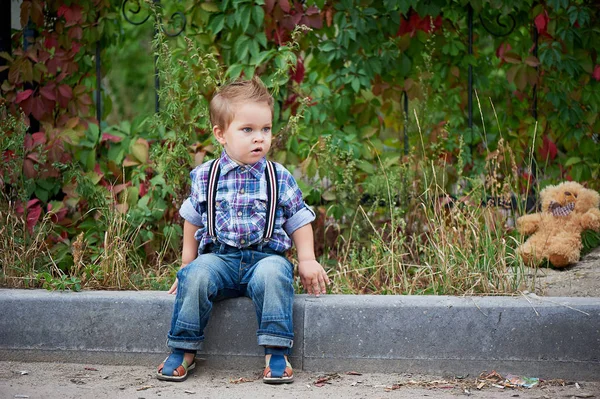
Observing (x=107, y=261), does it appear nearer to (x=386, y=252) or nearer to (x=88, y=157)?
(x=88, y=157)

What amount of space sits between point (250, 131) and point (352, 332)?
35.9 inches

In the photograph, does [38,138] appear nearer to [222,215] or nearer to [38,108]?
[38,108]

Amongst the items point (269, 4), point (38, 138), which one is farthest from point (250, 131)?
point (38, 138)

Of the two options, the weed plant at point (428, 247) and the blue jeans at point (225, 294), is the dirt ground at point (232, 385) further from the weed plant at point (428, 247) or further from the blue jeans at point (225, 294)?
the weed plant at point (428, 247)

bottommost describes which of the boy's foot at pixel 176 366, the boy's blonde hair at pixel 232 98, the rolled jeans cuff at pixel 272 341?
the boy's foot at pixel 176 366

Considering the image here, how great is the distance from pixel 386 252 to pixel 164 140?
4.42 ft

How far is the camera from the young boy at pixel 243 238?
313 centimetres

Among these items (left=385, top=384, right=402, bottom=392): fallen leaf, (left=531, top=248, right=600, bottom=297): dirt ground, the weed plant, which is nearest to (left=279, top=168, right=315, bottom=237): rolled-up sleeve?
the weed plant

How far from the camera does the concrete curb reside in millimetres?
3143

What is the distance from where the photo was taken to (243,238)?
3316 millimetres

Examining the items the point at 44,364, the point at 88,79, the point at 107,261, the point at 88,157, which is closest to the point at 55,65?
the point at 88,79

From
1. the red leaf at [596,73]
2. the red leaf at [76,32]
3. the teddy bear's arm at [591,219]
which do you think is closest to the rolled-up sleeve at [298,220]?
the teddy bear's arm at [591,219]

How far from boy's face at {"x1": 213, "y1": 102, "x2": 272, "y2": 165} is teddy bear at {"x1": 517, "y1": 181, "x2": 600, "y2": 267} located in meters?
1.46

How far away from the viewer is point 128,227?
393 cm
